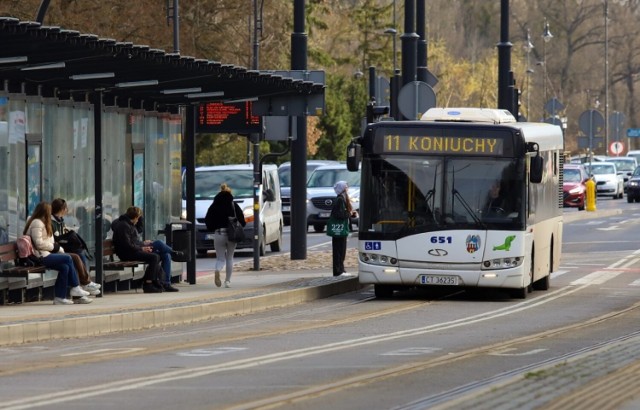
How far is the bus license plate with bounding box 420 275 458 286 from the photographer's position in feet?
85.7

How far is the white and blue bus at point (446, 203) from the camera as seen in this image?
2612cm

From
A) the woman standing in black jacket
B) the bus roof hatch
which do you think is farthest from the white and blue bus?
the woman standing in black jacket

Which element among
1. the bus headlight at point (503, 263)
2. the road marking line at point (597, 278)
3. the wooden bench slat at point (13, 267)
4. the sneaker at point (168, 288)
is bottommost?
the road marking line at point (597, 278)

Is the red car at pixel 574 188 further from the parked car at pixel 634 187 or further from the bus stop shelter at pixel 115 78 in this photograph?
the bus stop shelter at pixel 115 78

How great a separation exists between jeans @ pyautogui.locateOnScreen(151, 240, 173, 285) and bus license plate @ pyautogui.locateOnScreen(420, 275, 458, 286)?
3.60 metres

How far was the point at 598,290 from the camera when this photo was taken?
29.2 metres

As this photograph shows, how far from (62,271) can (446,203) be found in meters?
5.84

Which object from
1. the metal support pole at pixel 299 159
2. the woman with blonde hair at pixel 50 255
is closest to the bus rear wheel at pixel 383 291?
the woman with blonde hair at pixel 50 255

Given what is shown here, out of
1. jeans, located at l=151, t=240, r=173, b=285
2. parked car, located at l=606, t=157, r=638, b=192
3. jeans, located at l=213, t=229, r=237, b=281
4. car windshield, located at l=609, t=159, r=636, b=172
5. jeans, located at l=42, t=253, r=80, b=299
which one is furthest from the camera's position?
car windshield, located at l=609, t=159, r=636, b=172

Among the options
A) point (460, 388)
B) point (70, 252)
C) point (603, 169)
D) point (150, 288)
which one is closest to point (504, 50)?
point (150, 288)

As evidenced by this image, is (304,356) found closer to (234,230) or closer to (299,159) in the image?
(234,230)

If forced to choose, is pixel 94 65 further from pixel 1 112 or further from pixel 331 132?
pixel 331 132

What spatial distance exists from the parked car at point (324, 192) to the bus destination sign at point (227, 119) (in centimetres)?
1825

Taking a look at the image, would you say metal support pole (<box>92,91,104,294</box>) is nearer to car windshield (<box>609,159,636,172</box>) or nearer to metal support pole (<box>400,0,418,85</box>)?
metal support pole (<box>400,0,418,85</box>)
